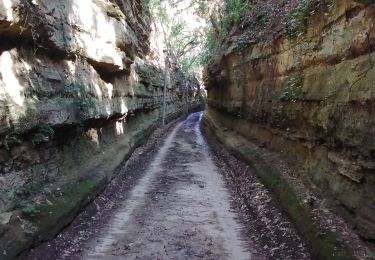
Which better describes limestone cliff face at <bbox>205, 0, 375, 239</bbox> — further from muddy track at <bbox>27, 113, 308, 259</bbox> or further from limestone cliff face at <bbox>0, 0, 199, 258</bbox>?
limestone cliff face at <bbox>0, 0, 199, 258</bbox>

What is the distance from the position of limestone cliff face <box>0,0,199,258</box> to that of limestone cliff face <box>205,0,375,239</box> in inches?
194

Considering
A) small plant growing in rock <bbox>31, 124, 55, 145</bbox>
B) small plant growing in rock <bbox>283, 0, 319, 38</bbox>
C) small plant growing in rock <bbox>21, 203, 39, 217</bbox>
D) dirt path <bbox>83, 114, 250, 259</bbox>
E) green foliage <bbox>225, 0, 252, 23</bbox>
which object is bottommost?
dirt path <bbox>83, 114, 250, 259</bbox>

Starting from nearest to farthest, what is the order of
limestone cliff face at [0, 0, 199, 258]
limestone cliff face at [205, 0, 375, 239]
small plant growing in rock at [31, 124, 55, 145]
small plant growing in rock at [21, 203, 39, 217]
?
limestone cliff face at [205, 0, 375, 239], small plant growing in rock at [21, 203, 39, 217], limestone cliff face at [0, 0, 199, 258], small plant growing in rock at [31, 124, 55, 145]

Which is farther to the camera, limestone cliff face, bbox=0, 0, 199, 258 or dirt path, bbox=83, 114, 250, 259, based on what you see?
dirt path, bbox=83, 114, 250, 259

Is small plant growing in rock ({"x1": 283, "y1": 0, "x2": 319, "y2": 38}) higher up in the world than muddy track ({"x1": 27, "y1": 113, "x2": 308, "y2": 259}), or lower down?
higher up

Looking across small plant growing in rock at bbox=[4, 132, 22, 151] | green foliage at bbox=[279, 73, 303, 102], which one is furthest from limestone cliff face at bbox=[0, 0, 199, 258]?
green foliage at bbox=[279, 73, 303, 102]

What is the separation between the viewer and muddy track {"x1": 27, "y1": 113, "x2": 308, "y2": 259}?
6.47 meters

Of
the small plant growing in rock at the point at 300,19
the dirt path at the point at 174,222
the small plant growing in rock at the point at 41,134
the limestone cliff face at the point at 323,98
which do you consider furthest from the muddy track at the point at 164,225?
the small plant growing in rock at the point at 300,19

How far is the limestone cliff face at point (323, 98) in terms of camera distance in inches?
235

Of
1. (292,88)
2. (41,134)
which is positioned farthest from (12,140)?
(292,88)

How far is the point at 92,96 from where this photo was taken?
34.8 feet

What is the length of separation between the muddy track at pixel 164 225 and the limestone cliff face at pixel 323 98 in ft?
4.40

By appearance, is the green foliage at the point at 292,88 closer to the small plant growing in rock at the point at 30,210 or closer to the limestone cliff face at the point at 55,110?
the limestone cliff face at the point at 55,110

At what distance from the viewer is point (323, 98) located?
775 cm
